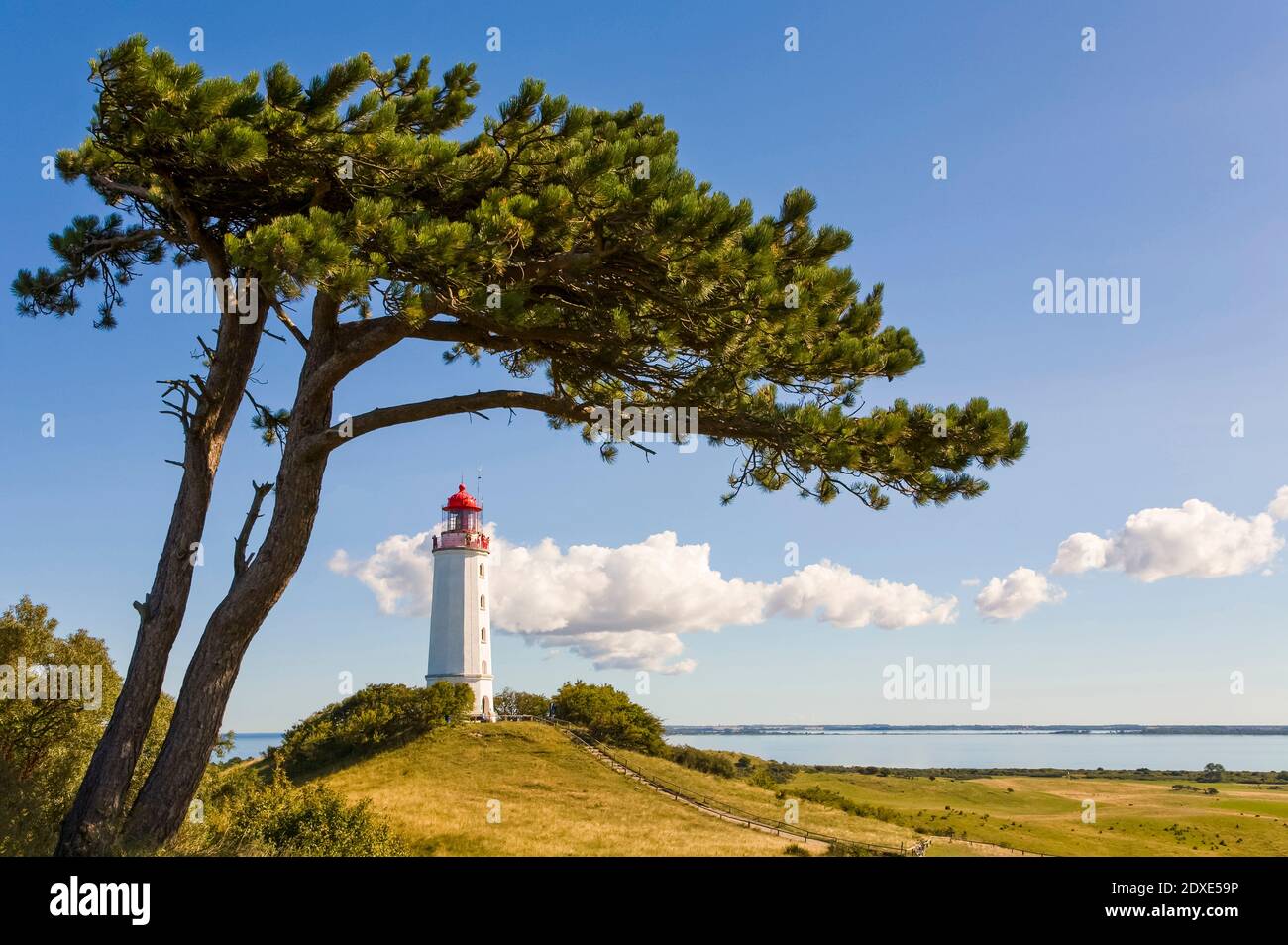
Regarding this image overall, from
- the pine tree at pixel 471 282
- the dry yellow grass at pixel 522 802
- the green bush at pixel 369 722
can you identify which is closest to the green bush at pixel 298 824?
the dry yellow grass at pixel 522 802

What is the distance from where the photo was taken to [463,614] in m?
40.2

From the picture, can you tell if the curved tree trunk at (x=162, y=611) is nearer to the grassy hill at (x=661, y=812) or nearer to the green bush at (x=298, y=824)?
the green bush at (x=298, y=824)

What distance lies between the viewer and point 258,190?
10.7 m

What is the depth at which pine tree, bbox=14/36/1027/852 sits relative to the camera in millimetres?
9438

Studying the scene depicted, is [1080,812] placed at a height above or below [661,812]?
below

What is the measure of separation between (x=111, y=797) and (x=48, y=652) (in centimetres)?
783

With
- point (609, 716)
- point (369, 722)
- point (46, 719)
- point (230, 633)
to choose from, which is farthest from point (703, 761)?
point (230, 633)

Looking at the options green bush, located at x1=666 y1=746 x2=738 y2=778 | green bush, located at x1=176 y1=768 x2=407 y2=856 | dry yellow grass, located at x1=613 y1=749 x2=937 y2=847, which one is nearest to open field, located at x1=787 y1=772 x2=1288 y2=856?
green bush, located at x1=666 y1=746 x2=738 y2=778

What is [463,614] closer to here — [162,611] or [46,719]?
[46,719]

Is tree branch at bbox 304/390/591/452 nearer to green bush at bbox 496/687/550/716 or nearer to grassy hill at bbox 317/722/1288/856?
grassy hill at bbox 317/722/1288/856

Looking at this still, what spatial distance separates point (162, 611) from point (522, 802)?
2004 cm

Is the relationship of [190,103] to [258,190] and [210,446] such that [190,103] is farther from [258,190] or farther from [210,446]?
[210,446]

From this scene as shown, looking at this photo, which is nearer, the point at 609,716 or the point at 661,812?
the point at 661,812
